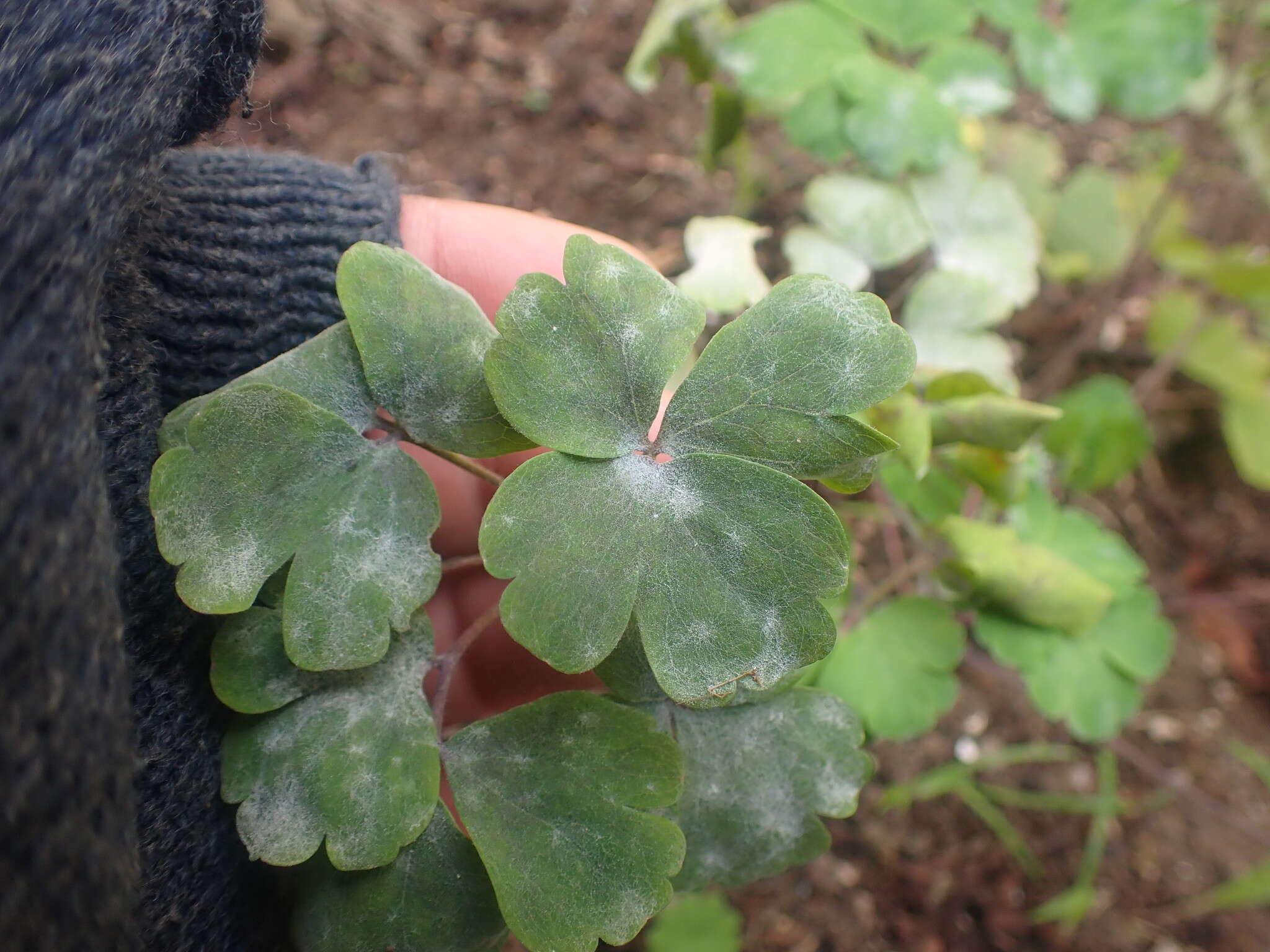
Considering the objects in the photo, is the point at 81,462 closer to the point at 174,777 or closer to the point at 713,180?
the point at 174,777

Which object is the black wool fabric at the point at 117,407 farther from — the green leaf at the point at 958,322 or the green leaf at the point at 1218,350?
the green leaf at the point at 1218,350

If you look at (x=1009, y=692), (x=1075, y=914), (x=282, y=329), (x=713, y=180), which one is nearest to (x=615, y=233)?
(x=713, y=180)

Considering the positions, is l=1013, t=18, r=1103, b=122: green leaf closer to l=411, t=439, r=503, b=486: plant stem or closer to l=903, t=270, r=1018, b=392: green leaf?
l=903, t=270, r=1018, b=392: green leaf

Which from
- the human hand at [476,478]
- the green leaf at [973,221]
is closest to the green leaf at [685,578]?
the human hand at [476,478]

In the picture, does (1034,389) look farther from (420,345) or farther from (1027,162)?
(420,345)

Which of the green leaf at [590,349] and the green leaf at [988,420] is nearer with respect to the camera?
the green leaf at [590,349]

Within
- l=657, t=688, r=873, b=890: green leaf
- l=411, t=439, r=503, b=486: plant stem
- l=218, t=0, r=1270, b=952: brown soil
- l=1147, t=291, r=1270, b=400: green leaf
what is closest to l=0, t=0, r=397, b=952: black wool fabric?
l=411, t=439, r=503, b=486: plant stem

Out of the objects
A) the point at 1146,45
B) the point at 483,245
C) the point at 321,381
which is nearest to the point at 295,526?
the point at 321,381
